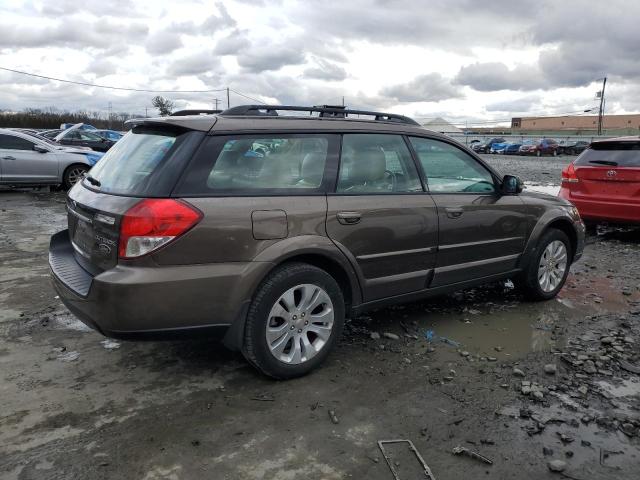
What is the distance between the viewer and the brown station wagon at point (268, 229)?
306 cm

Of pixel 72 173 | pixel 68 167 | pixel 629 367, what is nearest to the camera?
pixel 629 367

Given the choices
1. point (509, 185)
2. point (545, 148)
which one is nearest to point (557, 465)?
point (509, 185)

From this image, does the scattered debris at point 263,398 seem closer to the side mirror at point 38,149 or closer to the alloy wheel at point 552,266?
the alloy wheel at point 552,266

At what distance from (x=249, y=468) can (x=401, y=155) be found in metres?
2.57

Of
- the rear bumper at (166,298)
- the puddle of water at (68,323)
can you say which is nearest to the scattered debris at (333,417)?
the rear bumper at (166,298)

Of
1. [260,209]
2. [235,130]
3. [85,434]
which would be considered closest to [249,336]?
[260,209]

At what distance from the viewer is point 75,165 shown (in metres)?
13.7

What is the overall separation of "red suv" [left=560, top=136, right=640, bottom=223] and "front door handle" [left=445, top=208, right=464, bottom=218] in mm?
4626

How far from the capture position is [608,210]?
7.97 metres

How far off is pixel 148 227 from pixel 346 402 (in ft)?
5.13

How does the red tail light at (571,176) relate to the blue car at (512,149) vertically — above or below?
below

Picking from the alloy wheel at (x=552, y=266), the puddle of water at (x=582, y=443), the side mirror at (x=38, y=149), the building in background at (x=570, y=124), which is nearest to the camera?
the puddle of water at (x=582, y=443)

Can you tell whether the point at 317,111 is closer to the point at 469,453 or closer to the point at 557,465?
the point at 469,453

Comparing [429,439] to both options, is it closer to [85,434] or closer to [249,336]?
[249,336]
